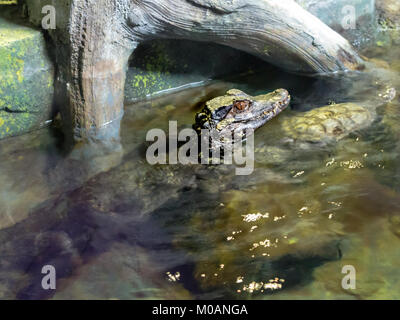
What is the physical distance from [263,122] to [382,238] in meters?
1.89

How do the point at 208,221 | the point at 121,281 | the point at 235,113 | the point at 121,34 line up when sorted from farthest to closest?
the point at 235,113
the point at 121,34
the point at 208,221
the point at 121,281

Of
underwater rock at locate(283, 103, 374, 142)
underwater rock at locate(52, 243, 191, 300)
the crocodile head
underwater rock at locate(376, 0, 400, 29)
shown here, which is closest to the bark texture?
the crocodile head

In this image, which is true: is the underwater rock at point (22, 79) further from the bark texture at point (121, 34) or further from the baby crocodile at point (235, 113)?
the baby crocodile at point (235, 113)

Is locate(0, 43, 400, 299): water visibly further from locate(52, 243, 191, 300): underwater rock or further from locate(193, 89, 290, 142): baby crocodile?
locate(193, 89, 290, 142): baby crocodile

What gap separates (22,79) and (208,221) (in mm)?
2304

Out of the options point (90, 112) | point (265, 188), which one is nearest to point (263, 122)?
point (265, 188)

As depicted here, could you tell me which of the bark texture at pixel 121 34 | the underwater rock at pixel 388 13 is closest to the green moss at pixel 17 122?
the bark texture at pixel 121 34

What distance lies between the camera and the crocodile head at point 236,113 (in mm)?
3895

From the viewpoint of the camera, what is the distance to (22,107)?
4027mm

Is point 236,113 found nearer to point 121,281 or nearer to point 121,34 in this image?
point 121,34

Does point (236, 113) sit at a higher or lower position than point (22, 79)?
lower

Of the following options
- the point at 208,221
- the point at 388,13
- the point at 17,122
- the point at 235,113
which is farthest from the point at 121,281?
the point at 388,13

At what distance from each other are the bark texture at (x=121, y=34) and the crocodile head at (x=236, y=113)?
72 cm

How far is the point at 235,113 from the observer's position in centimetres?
401
